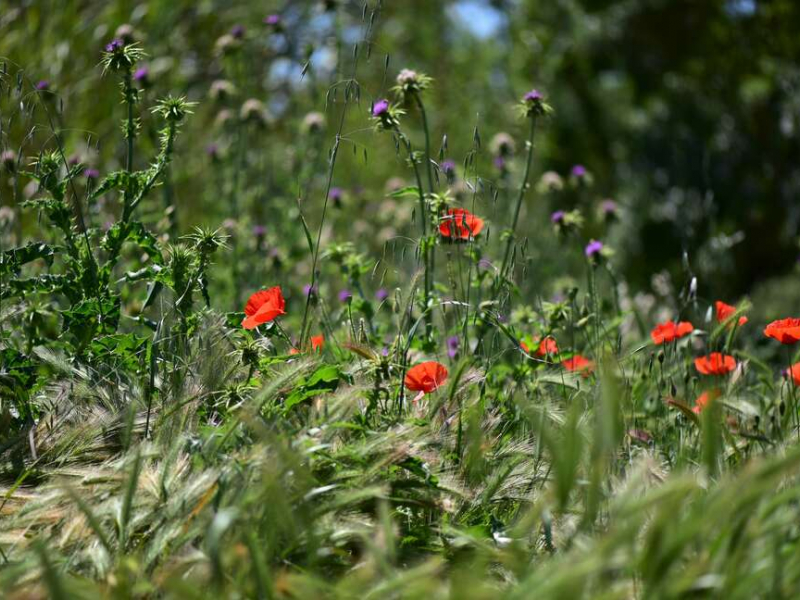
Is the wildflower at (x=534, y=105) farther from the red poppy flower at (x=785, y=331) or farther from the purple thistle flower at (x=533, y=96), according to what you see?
the red poppy flower at (x=785, y=331)

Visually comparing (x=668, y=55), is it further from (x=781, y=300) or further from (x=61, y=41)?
(x=61, y=41)

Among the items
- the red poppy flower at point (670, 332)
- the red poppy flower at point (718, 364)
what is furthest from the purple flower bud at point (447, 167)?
the red poppy flower at point (718, 364)

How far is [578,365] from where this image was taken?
253cm

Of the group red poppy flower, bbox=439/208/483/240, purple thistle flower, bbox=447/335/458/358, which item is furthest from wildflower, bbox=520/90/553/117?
purple thistle flower, bbox=447/335/458/358

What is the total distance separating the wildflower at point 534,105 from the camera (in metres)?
2.63

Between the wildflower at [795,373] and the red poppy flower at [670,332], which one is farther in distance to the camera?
the red poppy flower at [670,332]

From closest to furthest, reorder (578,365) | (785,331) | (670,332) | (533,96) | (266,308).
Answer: (266,308) < (785,331) < (670,332) < (578,365) < (533,96)

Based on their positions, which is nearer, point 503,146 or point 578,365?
point 578,365

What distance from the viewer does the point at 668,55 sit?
6.72m

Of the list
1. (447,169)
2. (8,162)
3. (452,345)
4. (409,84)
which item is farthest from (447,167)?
(8,162)

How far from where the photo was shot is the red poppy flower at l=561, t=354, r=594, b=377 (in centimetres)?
238

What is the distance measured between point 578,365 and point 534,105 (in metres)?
0.71

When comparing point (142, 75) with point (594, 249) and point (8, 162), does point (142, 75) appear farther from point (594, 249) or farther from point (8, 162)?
point (594, 249)

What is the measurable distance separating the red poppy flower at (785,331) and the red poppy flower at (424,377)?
76cm
